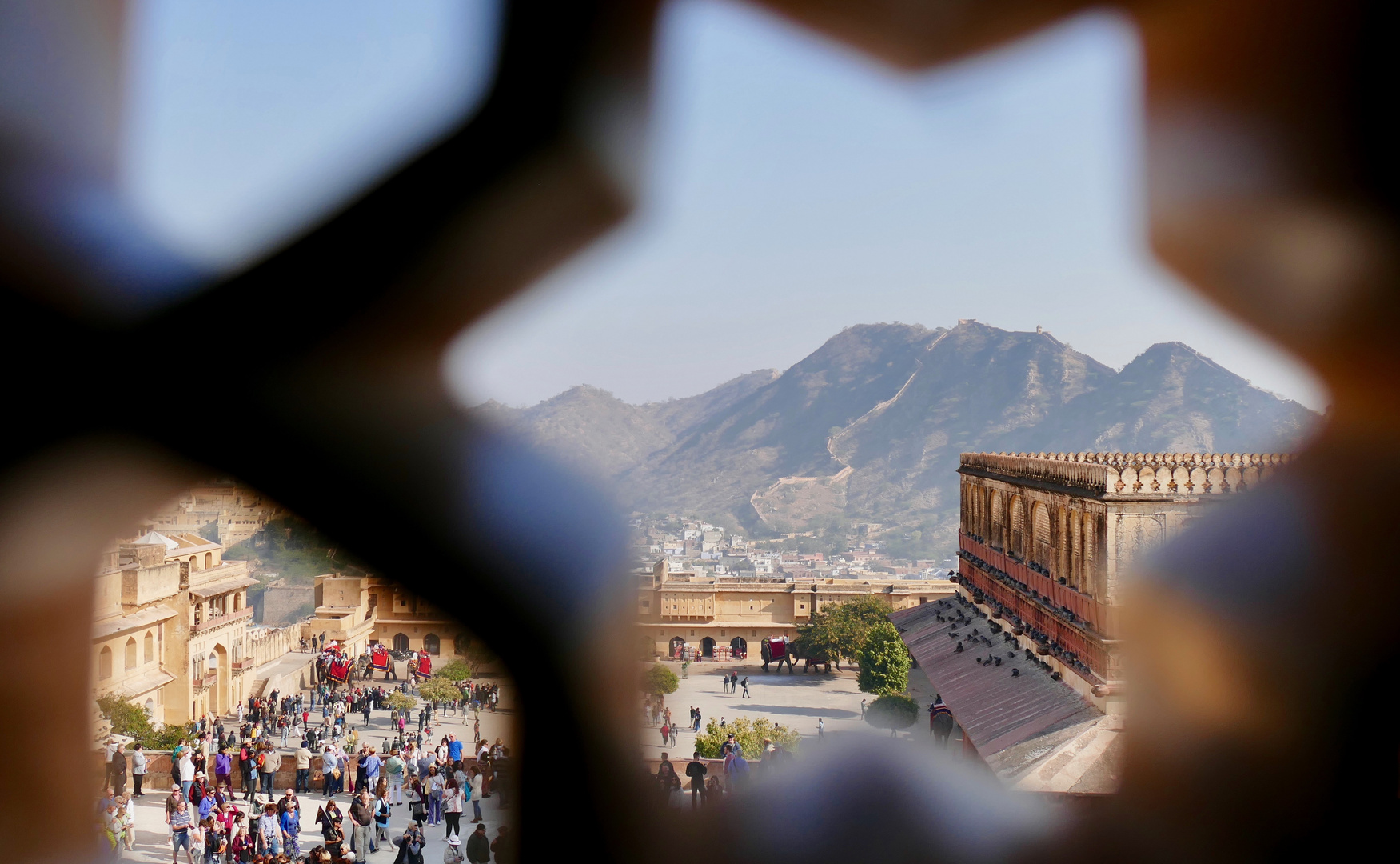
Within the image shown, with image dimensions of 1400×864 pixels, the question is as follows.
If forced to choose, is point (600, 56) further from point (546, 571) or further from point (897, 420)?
point (897, 420)

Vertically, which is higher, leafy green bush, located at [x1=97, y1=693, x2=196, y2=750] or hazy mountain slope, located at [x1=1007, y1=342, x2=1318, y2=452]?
hazy mountain slope, located at [x1=1007, y1=342, x2=1318, y2=452]

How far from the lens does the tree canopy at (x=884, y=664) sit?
45.3 feet

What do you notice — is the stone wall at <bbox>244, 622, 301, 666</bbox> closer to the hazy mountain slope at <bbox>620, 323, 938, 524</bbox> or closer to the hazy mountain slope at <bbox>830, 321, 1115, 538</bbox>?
the hazy mountain slope at <bbox>620, 323, 938, 524</bbox>

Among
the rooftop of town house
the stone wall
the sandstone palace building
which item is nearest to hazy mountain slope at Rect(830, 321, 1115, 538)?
the stone wall

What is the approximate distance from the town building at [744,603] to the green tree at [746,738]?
11.7 m

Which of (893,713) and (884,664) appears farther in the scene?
(884,664)

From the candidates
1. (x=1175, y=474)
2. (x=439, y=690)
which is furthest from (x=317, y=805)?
(x=439, y=690)

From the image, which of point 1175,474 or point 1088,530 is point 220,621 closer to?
point 1088,530

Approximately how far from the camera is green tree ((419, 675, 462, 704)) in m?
11.1

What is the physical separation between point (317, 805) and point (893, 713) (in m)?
8.33

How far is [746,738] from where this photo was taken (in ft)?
28.6

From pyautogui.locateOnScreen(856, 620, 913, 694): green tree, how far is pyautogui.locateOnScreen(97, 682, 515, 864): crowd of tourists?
8.42 m

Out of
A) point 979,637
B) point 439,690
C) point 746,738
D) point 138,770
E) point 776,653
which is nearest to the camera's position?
point 138,770

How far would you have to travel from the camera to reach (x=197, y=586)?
9.84 meters
